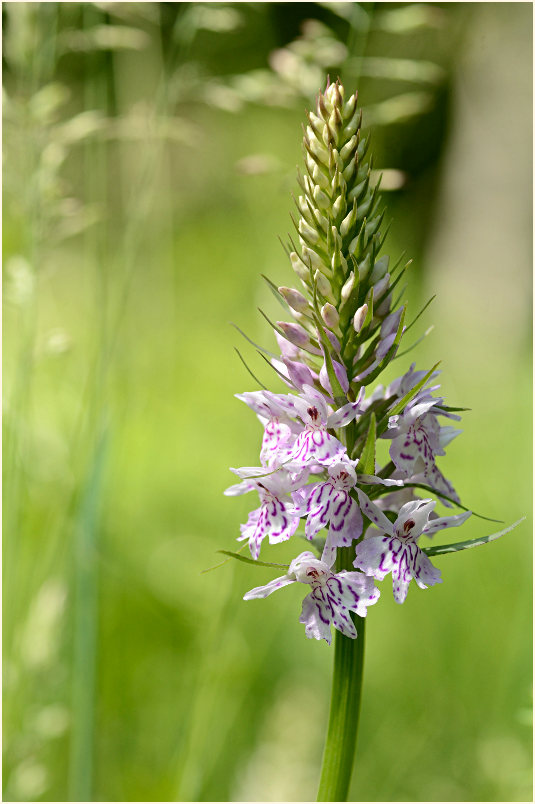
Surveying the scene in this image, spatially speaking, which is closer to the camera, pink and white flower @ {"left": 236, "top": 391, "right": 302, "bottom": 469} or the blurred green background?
pink and white flower @ {"left": 236, "top": 391, "right": 302, "bottom": 469}

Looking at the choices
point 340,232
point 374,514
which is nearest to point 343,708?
point 374,514

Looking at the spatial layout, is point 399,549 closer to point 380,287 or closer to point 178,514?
point 380,287

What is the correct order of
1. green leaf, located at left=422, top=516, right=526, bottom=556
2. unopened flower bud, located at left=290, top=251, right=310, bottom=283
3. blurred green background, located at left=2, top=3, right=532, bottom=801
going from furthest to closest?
blurred green background, located at left=2, top=3, right=532, bottom=801, unopened flower bud, located at left=290, top=251, right=310, bottom=283, green leaf, located at left=422, top=516, right=526, bottom=556

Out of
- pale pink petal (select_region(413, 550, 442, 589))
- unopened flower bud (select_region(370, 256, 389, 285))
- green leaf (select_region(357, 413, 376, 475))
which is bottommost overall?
pale pink petal (select_region(413, 550, 442, 589))

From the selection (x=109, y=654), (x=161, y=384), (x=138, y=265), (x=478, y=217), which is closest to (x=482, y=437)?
(x=161, y=384)

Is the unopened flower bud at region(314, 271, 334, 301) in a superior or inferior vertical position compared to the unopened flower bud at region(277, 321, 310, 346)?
superior

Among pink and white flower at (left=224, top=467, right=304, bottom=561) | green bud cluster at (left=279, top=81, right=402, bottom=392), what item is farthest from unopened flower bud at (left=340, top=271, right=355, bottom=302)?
pink and white flower at (left=224, top=467, right=304, bottom=561)

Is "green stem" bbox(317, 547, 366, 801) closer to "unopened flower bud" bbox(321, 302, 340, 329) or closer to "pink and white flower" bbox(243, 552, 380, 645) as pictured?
"pink and white flower" bbox(243, 552, 380, 645)
